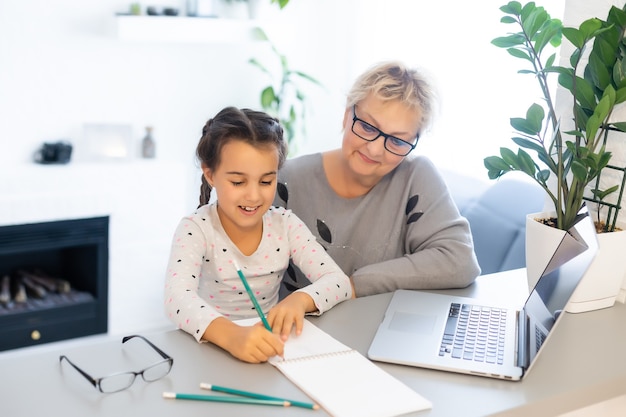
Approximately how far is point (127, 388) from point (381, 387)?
399mm

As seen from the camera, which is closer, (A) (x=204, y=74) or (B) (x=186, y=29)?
(B) (x=186, y=29)

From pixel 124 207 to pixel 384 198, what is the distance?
1833mm

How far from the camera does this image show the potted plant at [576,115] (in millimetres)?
1652

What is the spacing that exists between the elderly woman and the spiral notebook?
414mm

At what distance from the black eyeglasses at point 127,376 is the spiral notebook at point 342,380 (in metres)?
0.18

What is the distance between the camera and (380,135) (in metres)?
1.98

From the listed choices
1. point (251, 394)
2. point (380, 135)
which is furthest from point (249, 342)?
point (380, 135)

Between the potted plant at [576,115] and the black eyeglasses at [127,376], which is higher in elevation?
the potted plant at [576,115]

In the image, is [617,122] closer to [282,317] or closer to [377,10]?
[282,317]

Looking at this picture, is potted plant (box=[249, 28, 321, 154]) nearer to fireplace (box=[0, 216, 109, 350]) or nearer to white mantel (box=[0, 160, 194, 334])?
white mantel (box=[0, 160, 194, 334])

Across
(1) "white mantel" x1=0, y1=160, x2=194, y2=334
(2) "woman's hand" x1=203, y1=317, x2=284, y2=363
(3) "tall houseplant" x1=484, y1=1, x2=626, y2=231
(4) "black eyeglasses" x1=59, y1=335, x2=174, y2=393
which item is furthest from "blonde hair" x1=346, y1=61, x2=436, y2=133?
(1) "white mantel" x1=0, y1=160, x2=194, y2=334

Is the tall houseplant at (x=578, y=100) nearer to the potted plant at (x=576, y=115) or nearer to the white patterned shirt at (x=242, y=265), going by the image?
the potted plant at (x=576, y=115)

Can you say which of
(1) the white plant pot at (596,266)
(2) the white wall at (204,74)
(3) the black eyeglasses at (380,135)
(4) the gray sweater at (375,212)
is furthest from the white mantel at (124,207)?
(1) the white plant pot at (596,266)

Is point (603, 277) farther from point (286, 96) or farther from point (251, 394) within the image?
point (286, 96)
